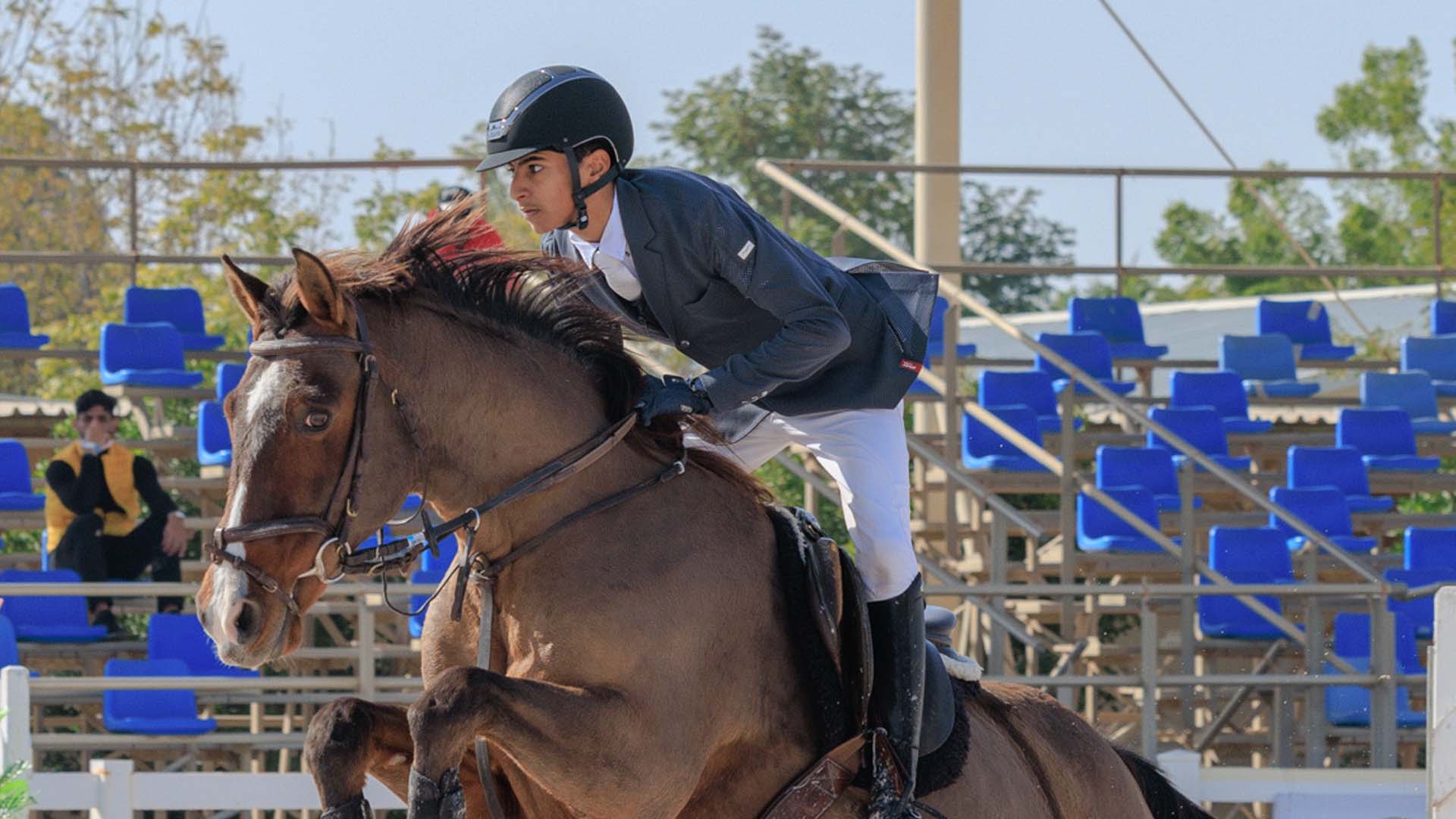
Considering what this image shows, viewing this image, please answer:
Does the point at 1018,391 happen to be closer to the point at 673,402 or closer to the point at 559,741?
the point at 673,402

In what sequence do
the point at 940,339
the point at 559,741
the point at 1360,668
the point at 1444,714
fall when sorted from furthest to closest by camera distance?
the point at 940,339, the point at 1360,668, the point at 1444,714, the point at 559,741

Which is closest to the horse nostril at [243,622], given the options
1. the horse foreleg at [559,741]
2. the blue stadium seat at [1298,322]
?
the horse foreleg at [559,741]

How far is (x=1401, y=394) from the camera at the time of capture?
13586 millimetres

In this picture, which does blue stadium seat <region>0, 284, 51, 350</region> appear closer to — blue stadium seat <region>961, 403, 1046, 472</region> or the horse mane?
blue stadium seat <region>961, 403, 1046, 472</region>

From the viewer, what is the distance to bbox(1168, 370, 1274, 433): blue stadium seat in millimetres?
12805

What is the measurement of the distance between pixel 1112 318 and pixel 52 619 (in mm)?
7900

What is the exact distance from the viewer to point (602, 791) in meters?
3.90

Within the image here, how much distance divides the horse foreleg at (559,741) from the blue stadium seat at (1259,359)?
10.8 meters

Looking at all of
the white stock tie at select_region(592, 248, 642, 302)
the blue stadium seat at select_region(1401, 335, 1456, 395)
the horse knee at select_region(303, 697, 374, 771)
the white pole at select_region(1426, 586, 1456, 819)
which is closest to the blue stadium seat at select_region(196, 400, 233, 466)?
the white stock tie at select_region(592, 248, 642, 302)

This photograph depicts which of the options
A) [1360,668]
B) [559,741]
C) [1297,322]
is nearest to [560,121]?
[559,741]

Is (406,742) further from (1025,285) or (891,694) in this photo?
(1025,285)

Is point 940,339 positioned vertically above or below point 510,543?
above

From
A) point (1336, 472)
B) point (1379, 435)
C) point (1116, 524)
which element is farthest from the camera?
point (1379, 435)

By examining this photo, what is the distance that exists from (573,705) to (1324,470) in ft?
29.6
